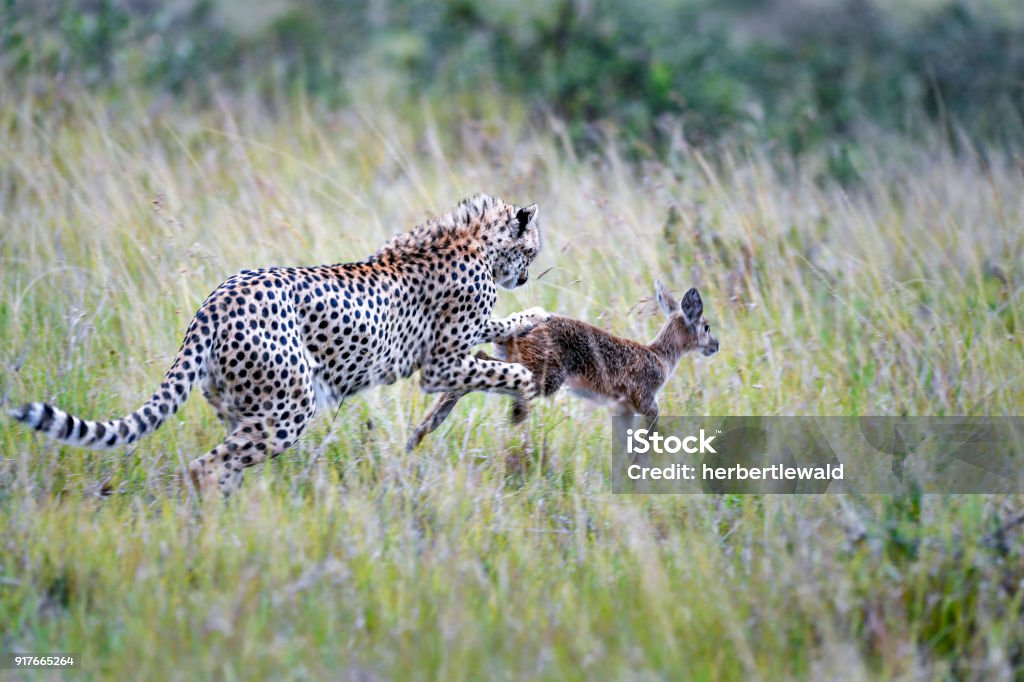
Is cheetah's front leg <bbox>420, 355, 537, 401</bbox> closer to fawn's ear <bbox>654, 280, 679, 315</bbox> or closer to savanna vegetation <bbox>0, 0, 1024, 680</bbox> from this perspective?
savanna vegetation <bbox>0, 0, 1024, 680</bbox>

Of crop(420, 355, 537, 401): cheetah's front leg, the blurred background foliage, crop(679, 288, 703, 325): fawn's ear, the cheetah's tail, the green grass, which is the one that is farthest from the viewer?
the blurred background foliage

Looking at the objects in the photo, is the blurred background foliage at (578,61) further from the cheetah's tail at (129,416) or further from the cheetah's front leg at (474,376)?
the cheetah's tail at (129,416)

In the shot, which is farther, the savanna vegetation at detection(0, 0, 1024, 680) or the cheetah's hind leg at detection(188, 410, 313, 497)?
the cheetah's hind leg at detection(188, 410, 313, 497)

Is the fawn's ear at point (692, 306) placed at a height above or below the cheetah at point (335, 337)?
above

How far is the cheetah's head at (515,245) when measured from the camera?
639 centimetres

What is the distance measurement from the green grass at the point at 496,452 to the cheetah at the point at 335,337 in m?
0.32

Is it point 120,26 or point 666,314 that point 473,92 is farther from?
point 666,314

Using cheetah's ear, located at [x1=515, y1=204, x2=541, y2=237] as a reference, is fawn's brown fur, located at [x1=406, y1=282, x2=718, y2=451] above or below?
below

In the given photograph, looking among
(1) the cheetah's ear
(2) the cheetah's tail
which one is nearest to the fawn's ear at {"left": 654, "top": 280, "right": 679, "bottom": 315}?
(1) the cheetah's ear

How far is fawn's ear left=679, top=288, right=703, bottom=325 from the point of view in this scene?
6855 millimetres

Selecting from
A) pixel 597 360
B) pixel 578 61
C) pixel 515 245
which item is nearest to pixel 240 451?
pixel 515 245

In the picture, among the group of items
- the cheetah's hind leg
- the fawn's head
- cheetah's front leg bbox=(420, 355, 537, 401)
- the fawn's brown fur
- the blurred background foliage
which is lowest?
the cheetah's hind leg

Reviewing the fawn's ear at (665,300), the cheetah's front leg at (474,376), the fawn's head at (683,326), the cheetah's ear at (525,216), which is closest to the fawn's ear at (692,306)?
the fawn's head at (683,326)

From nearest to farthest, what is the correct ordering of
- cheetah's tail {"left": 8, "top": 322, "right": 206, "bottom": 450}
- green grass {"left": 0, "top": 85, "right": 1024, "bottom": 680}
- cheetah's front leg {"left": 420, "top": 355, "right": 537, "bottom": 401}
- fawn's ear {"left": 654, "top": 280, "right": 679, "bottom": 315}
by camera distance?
green grass {"left": 0, "top": 85, "right": 1024, "bottom": 680} < cheetah's tail {"left": 8, "top": 322, "right": 206, "bottom": 450} < cheetah's front leg {"left": 420, "top": 355, "right": 537, "bottom": 401} < fawn's ear {"left": 654, "top": 280, "right": 679, "bottom": 315}
